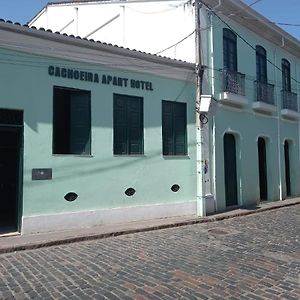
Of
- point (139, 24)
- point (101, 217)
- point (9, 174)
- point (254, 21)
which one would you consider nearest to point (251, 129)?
point (254, 21)

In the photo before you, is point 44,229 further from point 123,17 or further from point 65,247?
point 123,17

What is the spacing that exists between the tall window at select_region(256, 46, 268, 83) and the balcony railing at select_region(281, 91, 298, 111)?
5.88 feet

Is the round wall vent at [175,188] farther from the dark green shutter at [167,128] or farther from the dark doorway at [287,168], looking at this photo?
the dark doorway at [287,168]

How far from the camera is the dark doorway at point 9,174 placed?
366 inches

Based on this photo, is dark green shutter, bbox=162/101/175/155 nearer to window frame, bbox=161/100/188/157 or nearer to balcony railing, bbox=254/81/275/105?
window frame, bbox=161/100/188/157

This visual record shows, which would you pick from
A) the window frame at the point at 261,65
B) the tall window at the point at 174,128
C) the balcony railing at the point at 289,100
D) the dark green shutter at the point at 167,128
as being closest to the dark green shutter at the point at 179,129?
the tall window at the point at 174,128

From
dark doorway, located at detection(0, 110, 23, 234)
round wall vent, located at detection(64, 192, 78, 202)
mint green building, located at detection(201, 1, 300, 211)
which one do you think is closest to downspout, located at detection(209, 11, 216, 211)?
mint green building, located at detection(201, 1, 300, 211)

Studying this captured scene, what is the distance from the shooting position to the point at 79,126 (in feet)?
33.8

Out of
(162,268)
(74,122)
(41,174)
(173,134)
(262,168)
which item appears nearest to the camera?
(162,268)

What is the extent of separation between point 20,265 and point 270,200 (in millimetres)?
12317

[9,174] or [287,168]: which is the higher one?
[287,168]

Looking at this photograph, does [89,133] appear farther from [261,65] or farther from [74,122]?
[261,65]

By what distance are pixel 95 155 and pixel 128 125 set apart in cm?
141

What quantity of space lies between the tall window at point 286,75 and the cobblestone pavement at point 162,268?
10.3m
